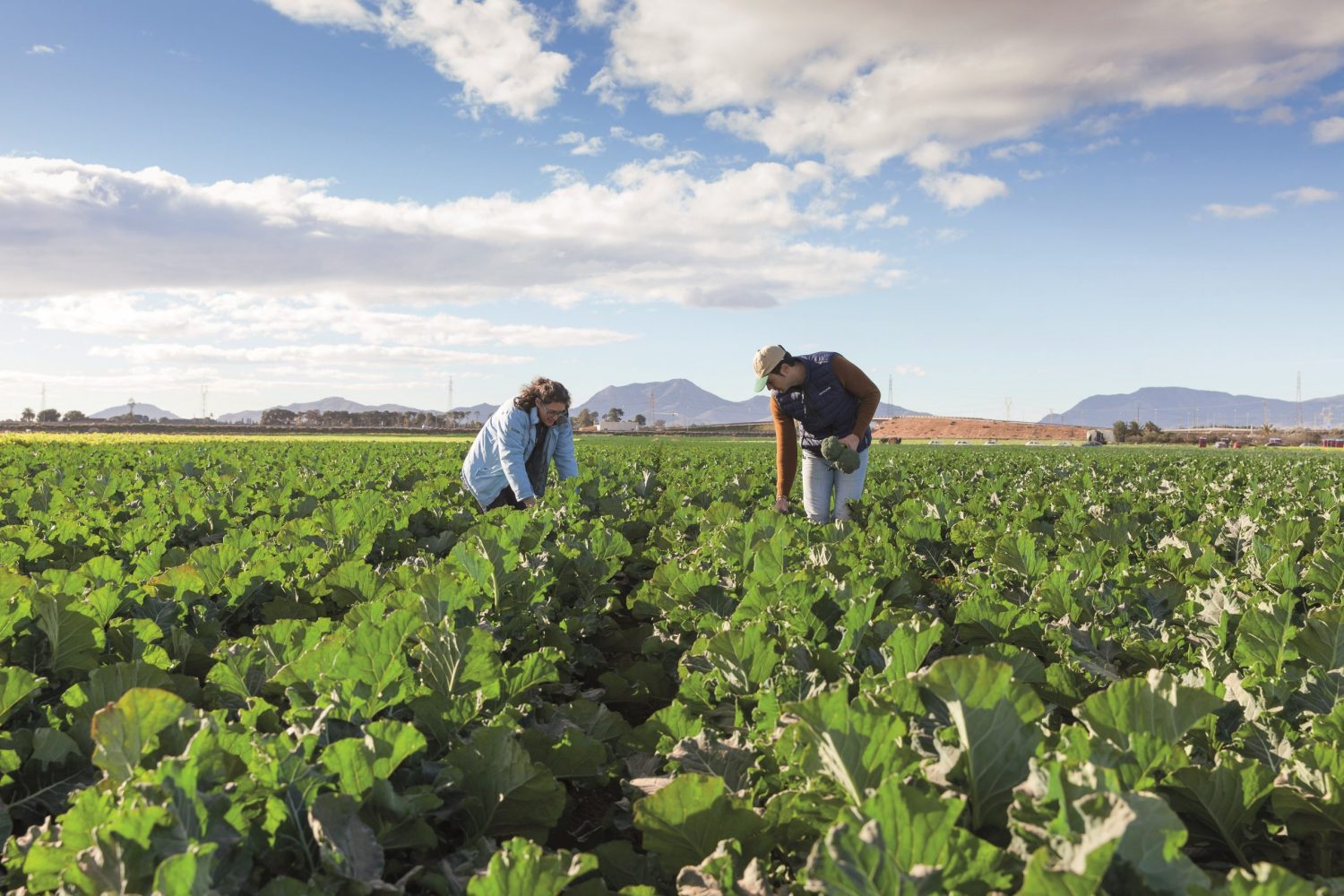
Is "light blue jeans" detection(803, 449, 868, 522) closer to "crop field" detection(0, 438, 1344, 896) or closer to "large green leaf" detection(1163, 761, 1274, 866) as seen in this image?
"crop field" detection(0, 438, 1344, 896)

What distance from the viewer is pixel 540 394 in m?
7.66

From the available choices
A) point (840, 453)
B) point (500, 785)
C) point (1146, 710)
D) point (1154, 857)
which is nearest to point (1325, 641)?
point (1146, 710)

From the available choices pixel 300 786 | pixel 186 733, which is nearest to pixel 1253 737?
pixel 300 786

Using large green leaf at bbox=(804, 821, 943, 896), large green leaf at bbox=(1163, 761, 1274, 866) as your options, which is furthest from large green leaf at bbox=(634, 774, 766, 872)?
large green leaf at bbox=(1163, 761, 1274, 866)

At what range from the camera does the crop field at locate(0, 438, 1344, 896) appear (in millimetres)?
1460

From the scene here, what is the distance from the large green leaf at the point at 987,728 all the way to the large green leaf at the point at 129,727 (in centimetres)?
174

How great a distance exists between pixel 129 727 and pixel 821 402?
6.04m

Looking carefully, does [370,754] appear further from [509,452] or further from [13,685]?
[509,452]

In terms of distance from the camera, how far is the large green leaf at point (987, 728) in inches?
65.7

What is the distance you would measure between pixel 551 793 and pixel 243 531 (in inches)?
152

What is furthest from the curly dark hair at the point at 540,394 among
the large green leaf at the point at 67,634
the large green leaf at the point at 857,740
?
the large green leaf at the point at 857,740

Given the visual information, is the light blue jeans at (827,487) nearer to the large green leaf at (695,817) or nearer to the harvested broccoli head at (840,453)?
the harvested broccoli head at (840,453)

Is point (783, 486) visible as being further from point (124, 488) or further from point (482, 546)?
point (124, 488)

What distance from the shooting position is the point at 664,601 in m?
3.96
